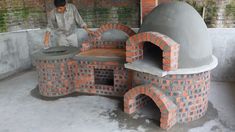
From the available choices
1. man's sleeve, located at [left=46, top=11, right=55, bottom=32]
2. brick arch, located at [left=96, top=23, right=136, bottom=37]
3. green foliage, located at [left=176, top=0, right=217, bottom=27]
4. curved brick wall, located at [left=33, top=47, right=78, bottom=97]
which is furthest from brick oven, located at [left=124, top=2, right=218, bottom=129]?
green foliage, located at [left=176, top=0, right=217, bottom=27]

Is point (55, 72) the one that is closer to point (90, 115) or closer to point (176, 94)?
point (90, 115)

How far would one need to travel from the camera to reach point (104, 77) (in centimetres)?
718

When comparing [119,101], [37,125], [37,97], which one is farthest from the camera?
[37,97]

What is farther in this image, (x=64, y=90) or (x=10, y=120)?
(x=64, y=90)

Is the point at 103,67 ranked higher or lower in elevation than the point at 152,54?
lower

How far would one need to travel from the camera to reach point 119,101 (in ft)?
A: 20.6

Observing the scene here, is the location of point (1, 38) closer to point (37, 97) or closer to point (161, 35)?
point (37, 97)

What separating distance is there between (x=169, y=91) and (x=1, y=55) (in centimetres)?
586

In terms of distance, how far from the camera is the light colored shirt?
721 centimetres

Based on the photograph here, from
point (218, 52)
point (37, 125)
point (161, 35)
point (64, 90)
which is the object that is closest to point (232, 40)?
point (218, 52)

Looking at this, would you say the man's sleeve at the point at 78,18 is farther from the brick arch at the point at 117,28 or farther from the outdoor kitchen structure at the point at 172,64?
the outdoor kitchen structure at the point at 172,64

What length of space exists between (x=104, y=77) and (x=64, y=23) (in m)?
1.91

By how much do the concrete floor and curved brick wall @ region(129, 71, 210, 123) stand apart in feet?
0.78

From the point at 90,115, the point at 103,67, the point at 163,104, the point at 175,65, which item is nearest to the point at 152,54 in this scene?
the point at 175,65
